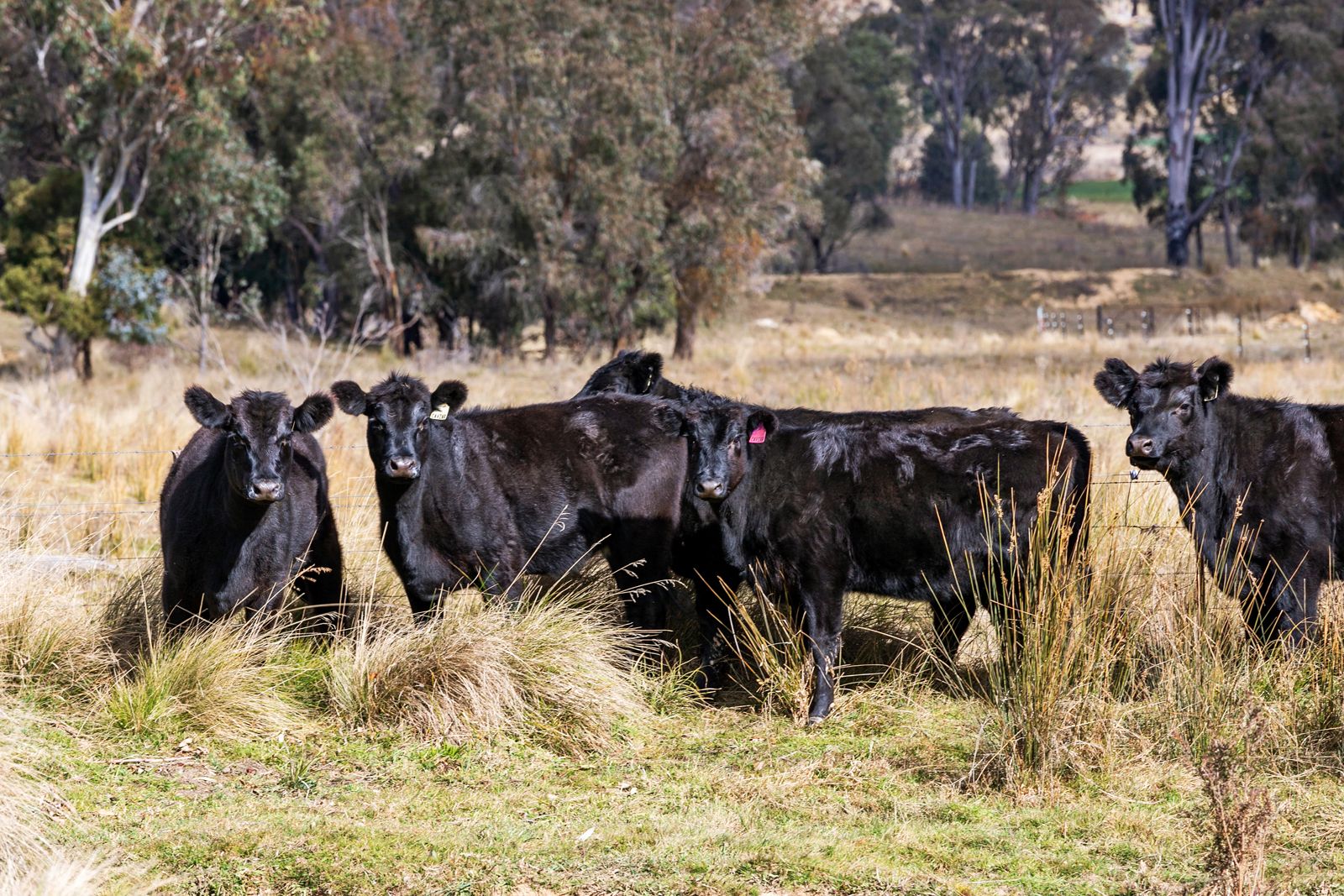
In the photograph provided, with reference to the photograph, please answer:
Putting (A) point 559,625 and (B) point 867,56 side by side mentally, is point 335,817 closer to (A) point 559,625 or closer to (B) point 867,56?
(A) point 559,625

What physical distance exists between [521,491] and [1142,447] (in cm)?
335

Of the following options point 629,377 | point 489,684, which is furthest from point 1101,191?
point 489,684

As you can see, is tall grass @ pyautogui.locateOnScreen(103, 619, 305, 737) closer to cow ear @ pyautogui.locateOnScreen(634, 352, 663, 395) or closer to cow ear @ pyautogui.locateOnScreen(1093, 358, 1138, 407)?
cow ear @ pyautogui.locateOnScreen(634, 352, 663, 395)

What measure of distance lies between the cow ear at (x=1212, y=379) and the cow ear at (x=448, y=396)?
393 centimetres

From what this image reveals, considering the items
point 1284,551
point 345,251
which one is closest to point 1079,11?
point 345,251

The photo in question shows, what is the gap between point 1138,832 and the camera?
5.86 m

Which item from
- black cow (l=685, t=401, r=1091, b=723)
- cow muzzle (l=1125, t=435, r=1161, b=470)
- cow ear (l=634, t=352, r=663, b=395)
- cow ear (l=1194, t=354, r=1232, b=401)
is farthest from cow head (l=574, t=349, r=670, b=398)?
cow ear (l=1194, t=354, r=1232, b=401)

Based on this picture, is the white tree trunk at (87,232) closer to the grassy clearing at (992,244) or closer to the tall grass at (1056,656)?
the tall grass at (1056,656)

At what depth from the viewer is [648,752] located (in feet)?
22.9

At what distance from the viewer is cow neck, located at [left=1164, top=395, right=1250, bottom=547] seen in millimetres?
7785

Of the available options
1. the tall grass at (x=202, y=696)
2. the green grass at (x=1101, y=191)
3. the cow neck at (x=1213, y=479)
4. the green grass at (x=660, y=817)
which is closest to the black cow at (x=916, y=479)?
the cow neck at (x=1213, y=479)

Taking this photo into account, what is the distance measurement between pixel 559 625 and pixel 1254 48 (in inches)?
2349

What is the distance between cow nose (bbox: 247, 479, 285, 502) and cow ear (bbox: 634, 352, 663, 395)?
10.2 feet

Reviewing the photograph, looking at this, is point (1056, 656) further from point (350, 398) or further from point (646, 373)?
point (646, 373)
